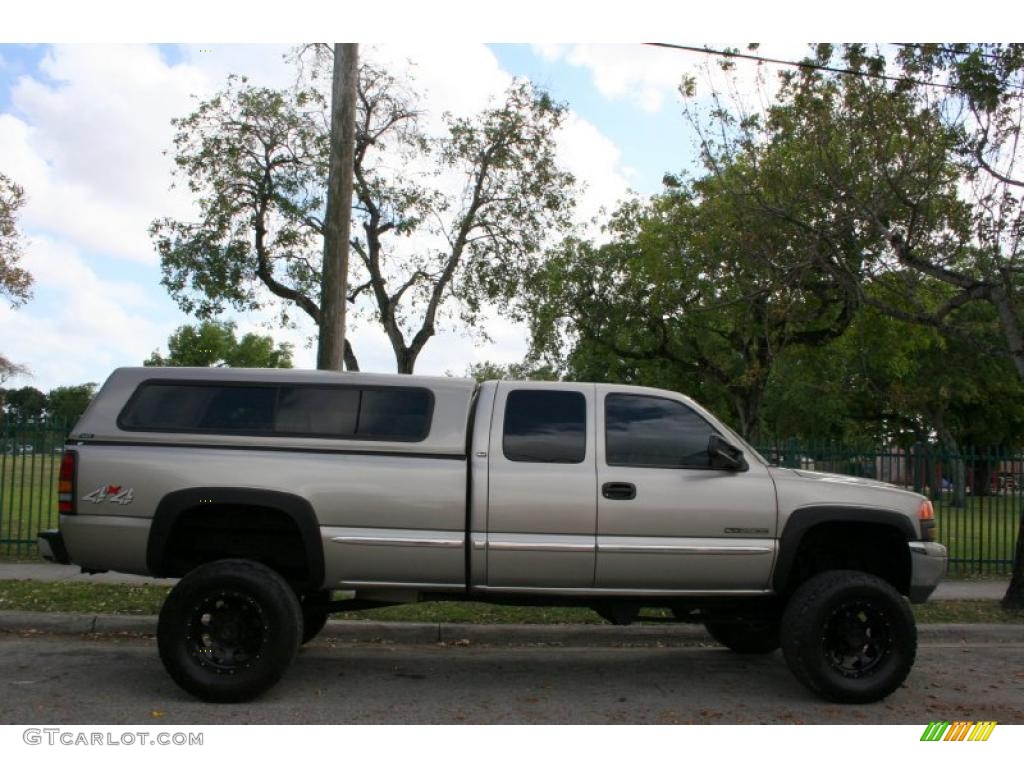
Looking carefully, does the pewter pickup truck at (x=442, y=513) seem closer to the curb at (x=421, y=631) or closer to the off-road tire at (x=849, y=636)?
the off-road tire at (x=849, y=636)

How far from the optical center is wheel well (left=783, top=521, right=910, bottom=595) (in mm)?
6559

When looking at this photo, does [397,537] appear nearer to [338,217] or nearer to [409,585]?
[409,585]

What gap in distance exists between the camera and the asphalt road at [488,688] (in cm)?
585

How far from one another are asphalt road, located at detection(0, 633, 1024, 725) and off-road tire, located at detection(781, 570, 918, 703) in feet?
0.54

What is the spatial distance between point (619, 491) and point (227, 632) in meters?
2.64

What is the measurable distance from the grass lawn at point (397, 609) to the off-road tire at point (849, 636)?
251cm

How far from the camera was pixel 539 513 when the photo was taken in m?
6.15

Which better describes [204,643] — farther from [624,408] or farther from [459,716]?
[624,408]

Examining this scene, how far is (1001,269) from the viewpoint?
9.88m

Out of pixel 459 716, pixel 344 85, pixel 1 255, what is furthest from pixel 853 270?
pixel 1 255

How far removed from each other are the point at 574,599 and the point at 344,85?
6.91 metres

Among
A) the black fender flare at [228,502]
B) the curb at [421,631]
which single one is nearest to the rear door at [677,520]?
the black fender flare at [228,502]

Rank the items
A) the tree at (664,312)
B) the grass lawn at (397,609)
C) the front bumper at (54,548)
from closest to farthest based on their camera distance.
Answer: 1. the front bumper at (54,548)
2. the grass lawn at (397,609)
3. the tree at (664,312)
